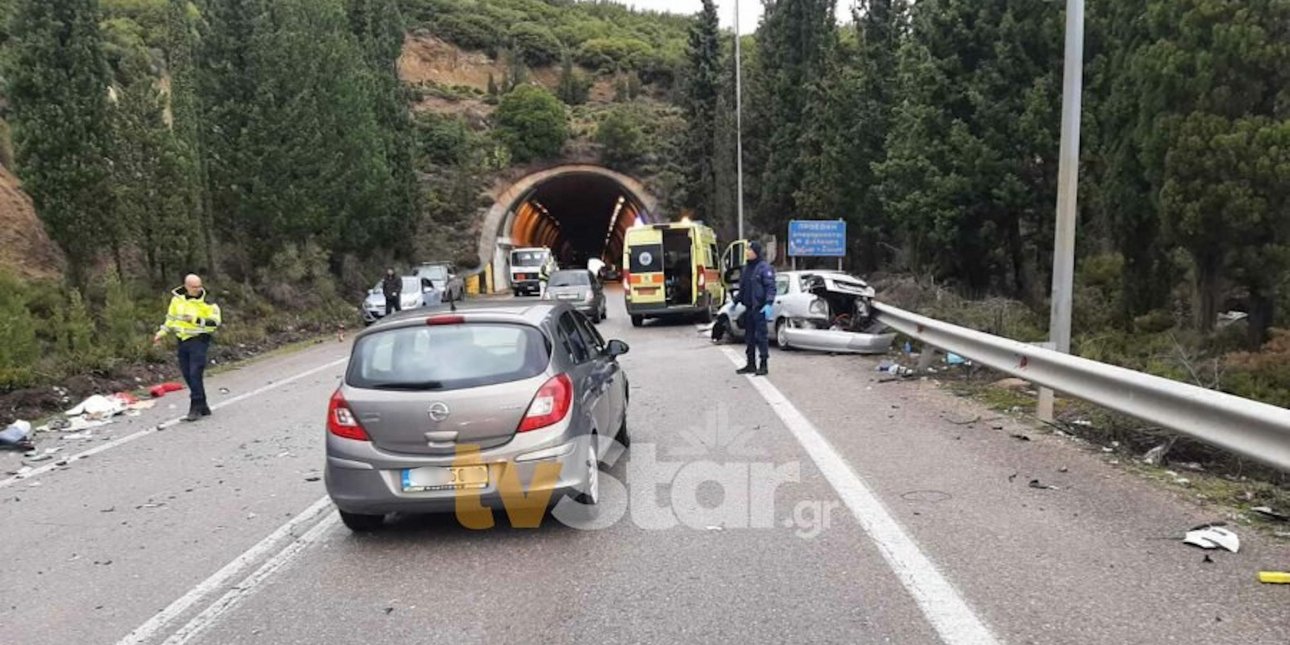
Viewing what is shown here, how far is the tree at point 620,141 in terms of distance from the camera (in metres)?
54.1

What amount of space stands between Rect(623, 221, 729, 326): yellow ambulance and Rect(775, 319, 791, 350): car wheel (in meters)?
7.10

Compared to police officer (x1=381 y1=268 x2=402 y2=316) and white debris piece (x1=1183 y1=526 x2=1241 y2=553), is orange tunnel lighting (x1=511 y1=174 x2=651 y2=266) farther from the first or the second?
white debris piece (x1=1183 y1=526 x2=1241 y2=553)

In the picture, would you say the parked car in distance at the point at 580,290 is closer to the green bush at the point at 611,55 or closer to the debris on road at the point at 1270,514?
the debris on road at the point at 1270,514

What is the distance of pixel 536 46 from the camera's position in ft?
280

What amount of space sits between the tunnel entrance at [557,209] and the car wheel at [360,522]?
37247 mm

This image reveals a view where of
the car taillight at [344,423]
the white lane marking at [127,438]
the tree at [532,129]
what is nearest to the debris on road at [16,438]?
the white lane marking at [127,438]

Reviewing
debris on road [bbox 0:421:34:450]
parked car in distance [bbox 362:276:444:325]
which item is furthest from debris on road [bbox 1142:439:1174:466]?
parked car in distance [bbox 362:276:444:325]

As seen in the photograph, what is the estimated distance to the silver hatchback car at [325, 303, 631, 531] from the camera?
5.52 meters

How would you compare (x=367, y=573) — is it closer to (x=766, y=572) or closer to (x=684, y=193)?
(x=766, y=572)

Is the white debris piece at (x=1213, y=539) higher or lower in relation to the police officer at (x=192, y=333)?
lower

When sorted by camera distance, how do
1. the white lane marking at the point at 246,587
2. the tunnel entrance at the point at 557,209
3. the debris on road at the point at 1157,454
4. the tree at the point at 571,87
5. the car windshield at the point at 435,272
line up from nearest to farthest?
the white lane marking at the point at 246,587 < the debris on road at the point at 1157,454 < the car windshield at the point at 435,272 < the tunnel entrance at the point at 557,209 < the tree at the point at 571,87

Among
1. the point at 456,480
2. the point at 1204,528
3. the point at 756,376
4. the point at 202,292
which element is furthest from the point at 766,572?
the point at 202,292

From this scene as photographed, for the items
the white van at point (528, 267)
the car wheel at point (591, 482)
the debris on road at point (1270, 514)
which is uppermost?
the car wheel at point (591, 482)

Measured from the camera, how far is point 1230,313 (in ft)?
59.8
